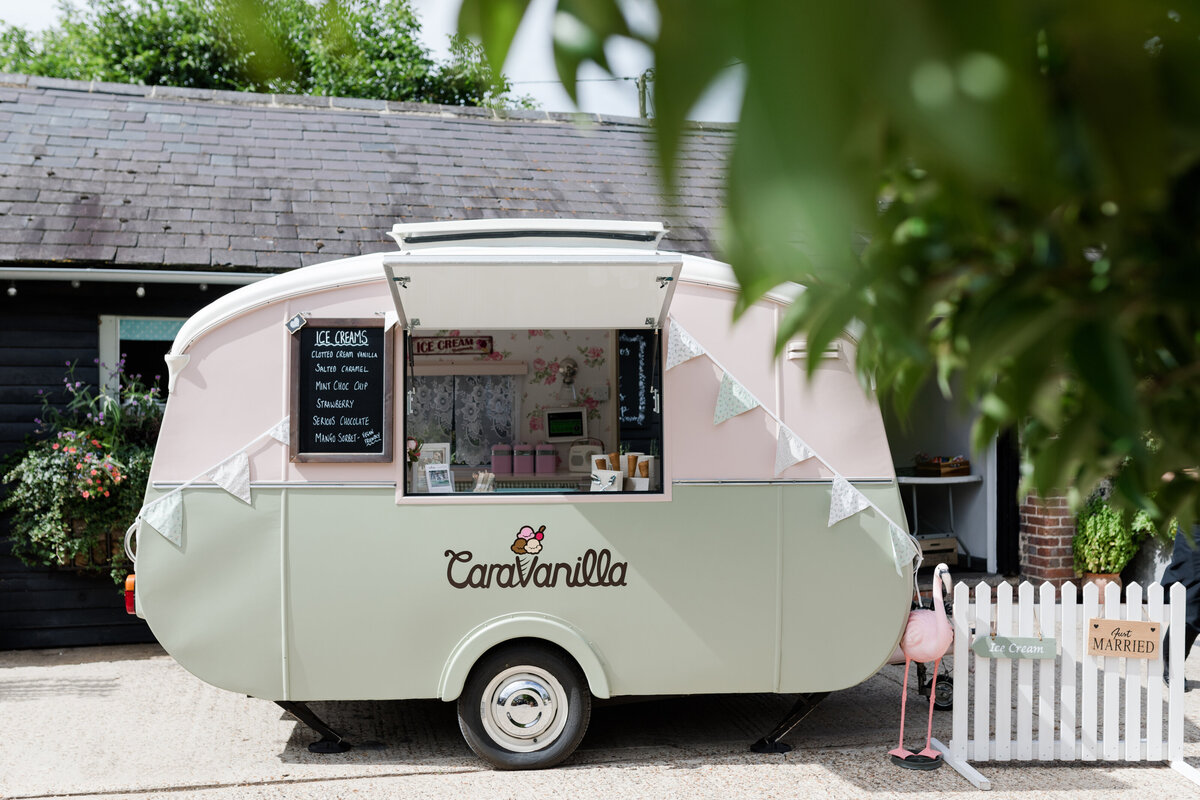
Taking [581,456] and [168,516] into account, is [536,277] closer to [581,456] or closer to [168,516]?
[168,516]

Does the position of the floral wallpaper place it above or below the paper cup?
above

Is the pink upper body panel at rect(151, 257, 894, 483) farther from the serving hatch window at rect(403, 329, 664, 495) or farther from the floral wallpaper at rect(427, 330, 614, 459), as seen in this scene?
the floral wallpaper at rect(427, 330, 614, 459)

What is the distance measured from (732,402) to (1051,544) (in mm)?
5202

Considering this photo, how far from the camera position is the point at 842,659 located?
5188 millimetres

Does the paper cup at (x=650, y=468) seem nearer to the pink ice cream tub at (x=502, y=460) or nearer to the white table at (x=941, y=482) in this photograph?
the pink ice cream tub at (x=502, y=460)

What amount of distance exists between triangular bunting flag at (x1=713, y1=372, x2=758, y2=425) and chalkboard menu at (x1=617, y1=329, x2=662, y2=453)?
53 cm

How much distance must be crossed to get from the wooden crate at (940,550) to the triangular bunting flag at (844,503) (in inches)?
199

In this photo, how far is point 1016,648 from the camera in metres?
5.27

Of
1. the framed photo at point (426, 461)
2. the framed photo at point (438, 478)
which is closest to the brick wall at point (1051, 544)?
the framed photo at point (426, 461)

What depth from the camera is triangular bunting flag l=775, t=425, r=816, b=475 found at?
17.0 ft

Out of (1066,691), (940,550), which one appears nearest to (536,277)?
(1066,691)

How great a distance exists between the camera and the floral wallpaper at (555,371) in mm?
9336

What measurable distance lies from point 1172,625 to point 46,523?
7225 millimetres

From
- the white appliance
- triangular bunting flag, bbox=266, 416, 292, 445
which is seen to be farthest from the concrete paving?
the white appliance
